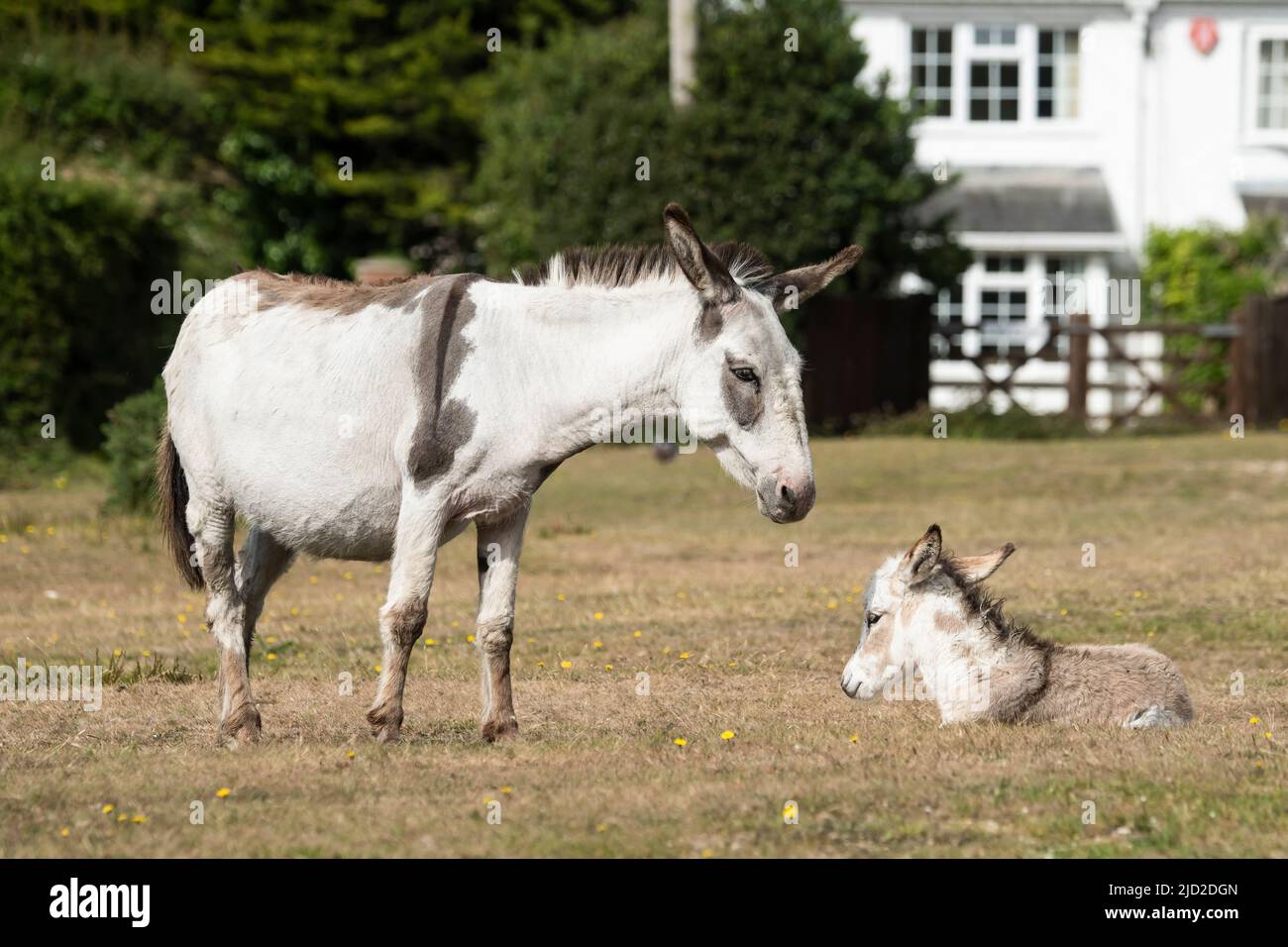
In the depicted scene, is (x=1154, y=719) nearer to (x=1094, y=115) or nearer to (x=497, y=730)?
(x=497, y=730)

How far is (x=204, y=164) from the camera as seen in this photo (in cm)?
3838

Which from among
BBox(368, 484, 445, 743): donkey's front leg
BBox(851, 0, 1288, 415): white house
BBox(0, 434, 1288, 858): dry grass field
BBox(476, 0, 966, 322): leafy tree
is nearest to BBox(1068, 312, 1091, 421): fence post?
BBox(476, 0, 966, 322): leafy tree

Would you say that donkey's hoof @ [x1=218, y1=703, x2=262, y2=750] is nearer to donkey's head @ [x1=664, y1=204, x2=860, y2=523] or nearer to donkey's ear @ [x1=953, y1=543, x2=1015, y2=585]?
donkey's head @ [x1=664, y1=204, x2=860, y2=523]

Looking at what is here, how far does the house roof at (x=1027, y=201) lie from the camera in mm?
35125

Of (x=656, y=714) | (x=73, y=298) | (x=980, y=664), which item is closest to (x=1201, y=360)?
(x=73, y=298)

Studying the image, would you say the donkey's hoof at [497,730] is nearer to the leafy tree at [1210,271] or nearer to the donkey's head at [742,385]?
the donkey's head at [742,385]

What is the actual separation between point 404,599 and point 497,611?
493 mm

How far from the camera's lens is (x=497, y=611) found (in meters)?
8.69

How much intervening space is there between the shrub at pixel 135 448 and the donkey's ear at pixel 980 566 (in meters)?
10.7

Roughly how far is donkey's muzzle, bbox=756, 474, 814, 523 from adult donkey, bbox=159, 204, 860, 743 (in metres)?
0.01

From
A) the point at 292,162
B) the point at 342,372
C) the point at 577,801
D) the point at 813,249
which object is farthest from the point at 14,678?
the point at 292,162

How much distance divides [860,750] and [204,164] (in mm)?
32632

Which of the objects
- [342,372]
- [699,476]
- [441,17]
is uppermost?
[441,17]
